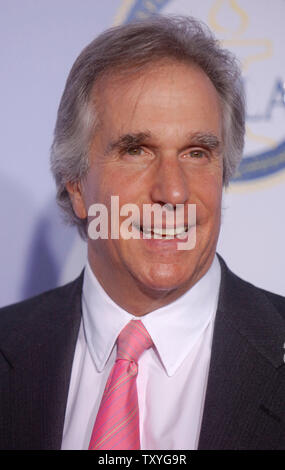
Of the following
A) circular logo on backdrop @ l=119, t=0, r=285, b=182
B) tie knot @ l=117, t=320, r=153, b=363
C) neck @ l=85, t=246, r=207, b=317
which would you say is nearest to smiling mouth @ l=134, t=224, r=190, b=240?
neck @ l=85, t=246, r=207, b=317

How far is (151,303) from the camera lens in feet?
5.59

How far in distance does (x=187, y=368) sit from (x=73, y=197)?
2.06ft

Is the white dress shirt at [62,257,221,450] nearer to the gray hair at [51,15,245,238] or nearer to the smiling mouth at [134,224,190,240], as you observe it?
the smiling mouth at [134,224,190,240]

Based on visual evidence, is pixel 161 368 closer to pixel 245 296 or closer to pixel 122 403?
pixel 122 403

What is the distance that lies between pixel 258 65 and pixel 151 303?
87 cm

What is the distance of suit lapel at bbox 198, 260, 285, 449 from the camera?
1.45 m

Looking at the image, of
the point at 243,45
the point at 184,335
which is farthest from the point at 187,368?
the point at 243,45

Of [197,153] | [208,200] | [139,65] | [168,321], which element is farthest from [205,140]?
[168,321]

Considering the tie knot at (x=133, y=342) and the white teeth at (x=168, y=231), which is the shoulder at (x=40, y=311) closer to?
the tie knot at (x=133, y=342)

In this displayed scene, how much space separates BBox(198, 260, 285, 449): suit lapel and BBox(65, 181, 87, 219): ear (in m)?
0.48

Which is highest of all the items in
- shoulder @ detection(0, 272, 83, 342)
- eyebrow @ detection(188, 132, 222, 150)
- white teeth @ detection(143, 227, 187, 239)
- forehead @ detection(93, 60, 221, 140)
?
forehead @ detection(93, 60, 221, 140)

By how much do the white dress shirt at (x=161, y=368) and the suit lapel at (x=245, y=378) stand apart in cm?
6

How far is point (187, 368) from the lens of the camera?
1645 millimetres

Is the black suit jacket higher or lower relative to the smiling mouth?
lower
